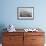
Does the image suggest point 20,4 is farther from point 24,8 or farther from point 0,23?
point 0,23

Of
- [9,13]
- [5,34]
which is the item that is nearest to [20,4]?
[9,13]

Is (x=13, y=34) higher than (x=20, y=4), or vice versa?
(x=20, y=4)


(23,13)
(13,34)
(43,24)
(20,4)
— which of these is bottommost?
(13,34)

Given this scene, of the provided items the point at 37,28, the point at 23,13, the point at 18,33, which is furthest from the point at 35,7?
the point at 18,33

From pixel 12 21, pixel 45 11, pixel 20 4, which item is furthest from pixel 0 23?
pixel 45 11

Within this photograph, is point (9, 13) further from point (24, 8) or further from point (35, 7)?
point (35, 7)

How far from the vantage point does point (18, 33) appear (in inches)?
141

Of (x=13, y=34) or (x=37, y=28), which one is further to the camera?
(x=37, y=28)

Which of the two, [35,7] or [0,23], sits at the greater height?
[35,7]

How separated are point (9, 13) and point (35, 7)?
0.88 m

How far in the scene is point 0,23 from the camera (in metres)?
4.11

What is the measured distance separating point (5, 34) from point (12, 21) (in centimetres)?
68

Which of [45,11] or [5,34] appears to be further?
[45,11]

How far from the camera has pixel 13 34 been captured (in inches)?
141
